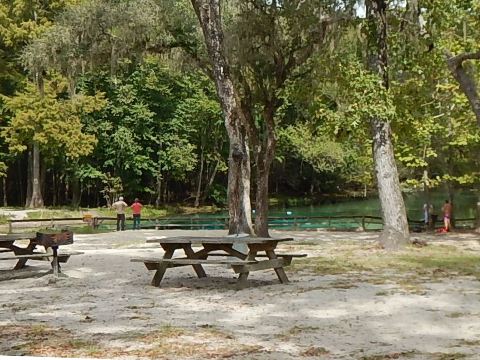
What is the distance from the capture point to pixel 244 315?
24.6 feet

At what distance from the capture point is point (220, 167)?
163 feet

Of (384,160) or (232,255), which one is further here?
(384,160)

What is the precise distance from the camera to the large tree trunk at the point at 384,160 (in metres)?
15.8

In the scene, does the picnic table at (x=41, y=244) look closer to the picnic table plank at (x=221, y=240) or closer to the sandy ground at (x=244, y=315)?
the sandy ground at (x=244, y=315)

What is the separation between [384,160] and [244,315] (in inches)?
367

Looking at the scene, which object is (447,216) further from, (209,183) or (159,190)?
(209,183)

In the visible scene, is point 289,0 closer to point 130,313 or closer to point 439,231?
point 439,231

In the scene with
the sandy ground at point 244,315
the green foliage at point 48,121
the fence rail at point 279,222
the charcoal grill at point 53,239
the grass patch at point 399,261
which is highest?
the green foliage at point 48,121

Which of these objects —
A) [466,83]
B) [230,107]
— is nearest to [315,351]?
[466,83]

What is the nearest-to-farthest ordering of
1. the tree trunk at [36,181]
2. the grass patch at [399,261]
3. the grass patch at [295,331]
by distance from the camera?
the grass patch at [295,331] → the grass patch at [399,261] → the tree trunk at [36,181]

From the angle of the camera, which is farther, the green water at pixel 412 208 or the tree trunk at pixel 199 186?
the tree trunk at pixel 199 186

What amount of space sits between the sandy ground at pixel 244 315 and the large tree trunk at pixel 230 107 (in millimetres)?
5867

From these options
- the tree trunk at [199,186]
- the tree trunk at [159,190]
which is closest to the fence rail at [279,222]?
the tree trunk at [159,190]

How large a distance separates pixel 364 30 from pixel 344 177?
148ft
